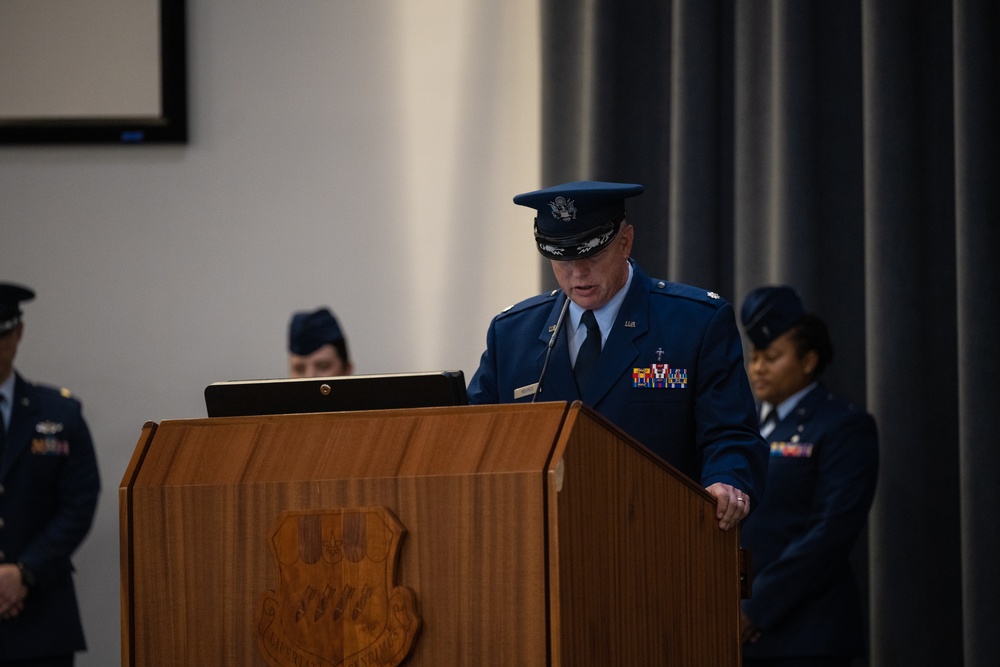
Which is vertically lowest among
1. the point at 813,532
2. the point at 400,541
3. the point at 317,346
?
the point at 813,532

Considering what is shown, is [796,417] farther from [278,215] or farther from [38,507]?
[38,507]

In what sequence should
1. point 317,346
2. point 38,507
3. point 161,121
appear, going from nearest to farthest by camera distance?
point 38,507
point 317,346
point 161,121

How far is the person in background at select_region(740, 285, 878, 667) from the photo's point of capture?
316cm

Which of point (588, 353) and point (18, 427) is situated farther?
point (18, 427)

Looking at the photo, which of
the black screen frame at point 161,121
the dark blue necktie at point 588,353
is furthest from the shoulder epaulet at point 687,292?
the black screen frame at point 161,121

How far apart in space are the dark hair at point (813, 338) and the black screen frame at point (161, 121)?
2114 mm

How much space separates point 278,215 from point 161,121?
49 cm

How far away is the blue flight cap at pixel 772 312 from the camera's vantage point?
3383 millimetres

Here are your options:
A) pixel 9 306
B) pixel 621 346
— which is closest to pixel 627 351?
pixel 621 346

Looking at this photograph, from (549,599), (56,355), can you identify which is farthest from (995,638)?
(56,355)

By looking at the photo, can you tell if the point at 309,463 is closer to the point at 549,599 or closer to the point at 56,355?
the point at 549,599

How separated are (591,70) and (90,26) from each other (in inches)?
66.6

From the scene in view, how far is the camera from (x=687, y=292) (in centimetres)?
229

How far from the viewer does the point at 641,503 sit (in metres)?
1.71
